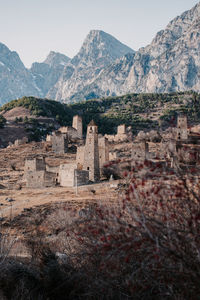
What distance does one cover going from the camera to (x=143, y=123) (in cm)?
13188

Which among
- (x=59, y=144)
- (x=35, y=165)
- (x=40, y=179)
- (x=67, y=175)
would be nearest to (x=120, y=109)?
(x=59, y=144)

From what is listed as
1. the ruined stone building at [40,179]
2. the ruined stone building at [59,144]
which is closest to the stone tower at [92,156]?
the ruined stone building at [40,179]

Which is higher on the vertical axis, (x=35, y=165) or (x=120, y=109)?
(x=120, y=109)

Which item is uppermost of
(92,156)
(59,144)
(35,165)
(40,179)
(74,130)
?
(74,130)

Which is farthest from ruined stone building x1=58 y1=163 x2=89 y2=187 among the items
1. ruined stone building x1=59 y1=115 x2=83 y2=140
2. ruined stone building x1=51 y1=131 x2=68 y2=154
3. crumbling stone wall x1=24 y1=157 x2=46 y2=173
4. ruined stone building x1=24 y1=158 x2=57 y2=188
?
ruined stone building x1=59 y1=115 x2=83 y2=140

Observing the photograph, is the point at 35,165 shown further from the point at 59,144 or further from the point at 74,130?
the point at 74,130

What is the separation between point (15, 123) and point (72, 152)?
161 feet

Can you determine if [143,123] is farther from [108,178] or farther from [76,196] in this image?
[76,196]

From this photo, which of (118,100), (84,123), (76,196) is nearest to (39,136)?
(84,123)

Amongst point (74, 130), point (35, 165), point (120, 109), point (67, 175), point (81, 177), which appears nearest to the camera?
point (81, 177)

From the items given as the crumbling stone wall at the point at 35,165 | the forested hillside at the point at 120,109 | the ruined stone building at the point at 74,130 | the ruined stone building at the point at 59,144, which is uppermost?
the forested hillside at the point at 120,109

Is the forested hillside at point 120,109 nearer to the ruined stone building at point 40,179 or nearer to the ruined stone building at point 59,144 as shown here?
the ruined stone building at point 59,144

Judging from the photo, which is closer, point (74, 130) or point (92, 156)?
point (92, 156)

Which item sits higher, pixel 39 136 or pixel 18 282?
pixel 39 136
